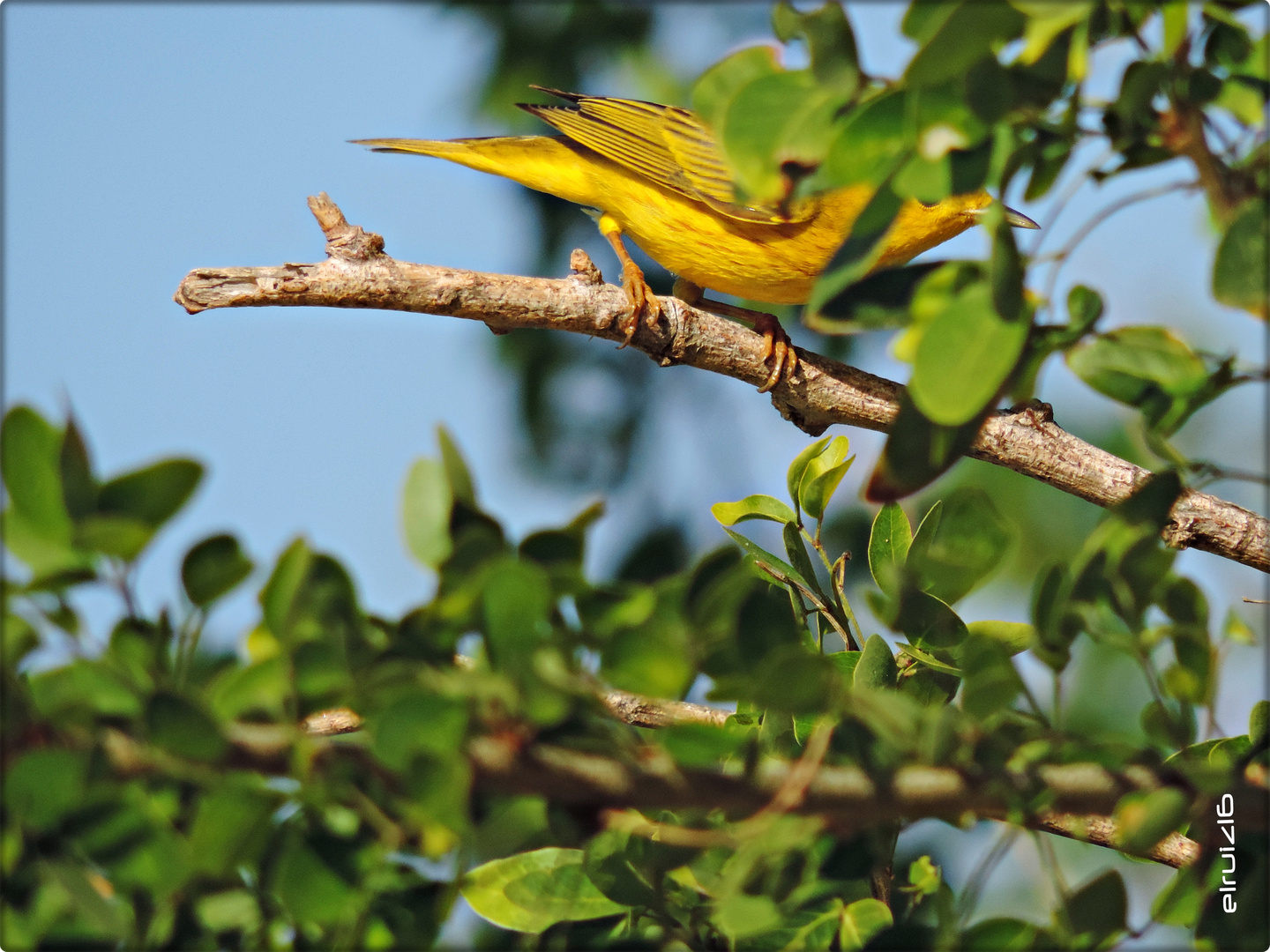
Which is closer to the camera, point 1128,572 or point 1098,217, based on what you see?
point 1128,572

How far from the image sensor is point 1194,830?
127 cm

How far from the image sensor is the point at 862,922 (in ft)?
3.57

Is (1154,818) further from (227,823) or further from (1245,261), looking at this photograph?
(227,823)

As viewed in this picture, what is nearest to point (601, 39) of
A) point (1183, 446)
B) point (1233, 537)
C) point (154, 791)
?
point (1183, 446)

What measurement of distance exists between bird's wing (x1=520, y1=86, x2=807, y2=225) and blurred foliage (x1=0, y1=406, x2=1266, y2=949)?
8.12 feet

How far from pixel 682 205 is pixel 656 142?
0.37 m

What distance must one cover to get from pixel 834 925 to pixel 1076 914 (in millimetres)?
252

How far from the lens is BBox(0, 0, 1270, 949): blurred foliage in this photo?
0.86 m

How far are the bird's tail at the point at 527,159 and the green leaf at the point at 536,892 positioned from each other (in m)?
3.12

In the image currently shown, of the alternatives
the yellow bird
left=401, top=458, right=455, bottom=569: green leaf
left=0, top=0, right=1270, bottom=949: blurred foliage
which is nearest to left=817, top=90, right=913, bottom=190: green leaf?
left=0, top=0, right=1270, bottom=949: blurred foliage

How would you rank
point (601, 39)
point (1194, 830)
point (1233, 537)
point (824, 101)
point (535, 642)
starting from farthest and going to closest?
point (601, 39) < point (1233, 537) < point (1194, 830) < point (824, 101) < point (535, 642)

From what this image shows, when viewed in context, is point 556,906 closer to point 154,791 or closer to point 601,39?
point 154,791

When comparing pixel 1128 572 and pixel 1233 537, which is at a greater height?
pixel 1128 572

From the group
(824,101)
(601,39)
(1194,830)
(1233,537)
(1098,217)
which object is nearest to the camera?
(824,101)
